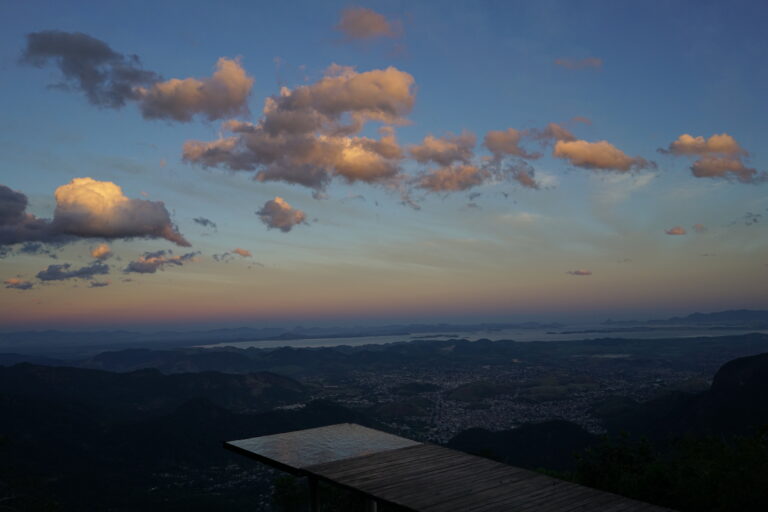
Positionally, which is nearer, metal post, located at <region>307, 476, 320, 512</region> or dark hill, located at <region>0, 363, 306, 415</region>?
metal post, located at <region>307, 476, 320, 512</region>

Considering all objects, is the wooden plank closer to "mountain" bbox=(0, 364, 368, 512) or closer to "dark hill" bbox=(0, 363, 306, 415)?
"mountain" bbox=(0, 364, 368, 512)

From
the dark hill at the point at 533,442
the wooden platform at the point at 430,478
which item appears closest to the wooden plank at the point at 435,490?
the wooden platform at the point at 430,478

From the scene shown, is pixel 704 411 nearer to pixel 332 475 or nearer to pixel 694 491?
pixel 694 491

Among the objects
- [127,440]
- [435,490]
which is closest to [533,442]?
[127,440]

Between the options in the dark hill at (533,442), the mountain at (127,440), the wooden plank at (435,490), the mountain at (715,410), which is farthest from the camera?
the dark hill at (533,442)

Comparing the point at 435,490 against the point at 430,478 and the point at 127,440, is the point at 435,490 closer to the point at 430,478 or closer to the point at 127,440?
the point at 430,478

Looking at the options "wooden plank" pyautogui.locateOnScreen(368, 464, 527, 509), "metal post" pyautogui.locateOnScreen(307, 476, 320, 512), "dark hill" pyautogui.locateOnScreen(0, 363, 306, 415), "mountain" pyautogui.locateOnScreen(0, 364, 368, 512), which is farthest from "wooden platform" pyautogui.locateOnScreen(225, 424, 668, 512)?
"dark hill" pyautogui.locateOnScreen(0, 363, 306, 415)

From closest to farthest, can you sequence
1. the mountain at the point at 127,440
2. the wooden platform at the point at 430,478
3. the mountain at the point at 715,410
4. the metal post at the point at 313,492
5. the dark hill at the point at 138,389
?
the wooden platform at the point at 430,478, the metal post at the point at 313,492, the mountain at the point at 127,440, the mountain at the point at 715,410, the dark hill at the point at 138,389

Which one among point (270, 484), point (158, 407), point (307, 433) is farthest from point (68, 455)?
point (307, 433)

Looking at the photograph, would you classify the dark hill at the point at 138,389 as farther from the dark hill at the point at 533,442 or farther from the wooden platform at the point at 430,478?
the wooden platform at the point at 430,478
